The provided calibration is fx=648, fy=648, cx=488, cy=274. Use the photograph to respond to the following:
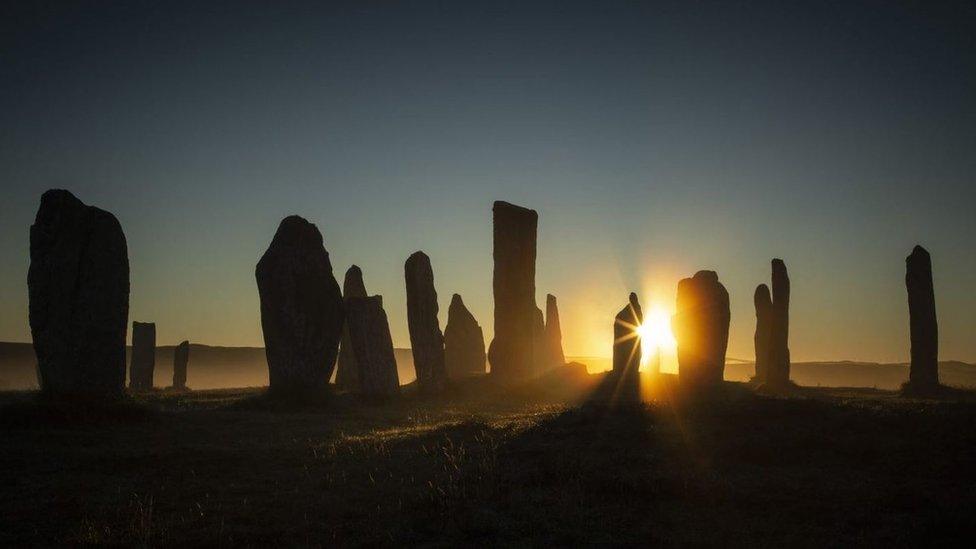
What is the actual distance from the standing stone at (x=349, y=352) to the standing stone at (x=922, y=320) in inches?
922

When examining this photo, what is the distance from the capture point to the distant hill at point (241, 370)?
70.2 m

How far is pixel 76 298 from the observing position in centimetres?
1584

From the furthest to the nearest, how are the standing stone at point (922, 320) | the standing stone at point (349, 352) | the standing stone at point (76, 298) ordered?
the standing stone at point (349, 352)
the standing stone at point (922, 320)
the standing stone at point (76, 298)

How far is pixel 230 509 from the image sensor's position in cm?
750

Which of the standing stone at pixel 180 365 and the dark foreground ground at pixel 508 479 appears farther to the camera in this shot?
the standing stone at pixel 180 365

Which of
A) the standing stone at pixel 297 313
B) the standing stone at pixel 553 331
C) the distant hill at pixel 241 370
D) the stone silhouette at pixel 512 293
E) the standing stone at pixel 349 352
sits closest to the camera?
the standing stone at pixel 297 313

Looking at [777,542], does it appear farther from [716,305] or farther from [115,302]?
[716,305]

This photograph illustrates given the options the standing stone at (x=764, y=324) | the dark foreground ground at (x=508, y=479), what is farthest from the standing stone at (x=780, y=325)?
the dark foreground ground at (x=508, y=479)

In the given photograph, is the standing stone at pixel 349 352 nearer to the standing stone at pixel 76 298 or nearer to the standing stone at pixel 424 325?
the standing stone at pixel 424 325

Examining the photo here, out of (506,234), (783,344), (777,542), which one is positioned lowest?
(777,542)

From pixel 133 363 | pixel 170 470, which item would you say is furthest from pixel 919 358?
pixel 133 363

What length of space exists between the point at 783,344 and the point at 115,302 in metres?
27.6

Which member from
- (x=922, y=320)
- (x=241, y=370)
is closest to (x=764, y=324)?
(x=922, y=320)

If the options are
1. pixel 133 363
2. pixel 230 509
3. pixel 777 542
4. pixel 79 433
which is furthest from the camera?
pixel 133 363
